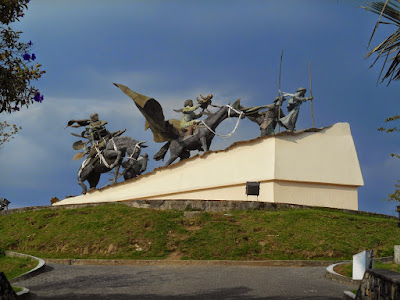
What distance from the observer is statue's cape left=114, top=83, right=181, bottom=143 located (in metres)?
28.0

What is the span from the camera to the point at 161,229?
60.3ft

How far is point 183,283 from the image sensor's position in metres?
11.9

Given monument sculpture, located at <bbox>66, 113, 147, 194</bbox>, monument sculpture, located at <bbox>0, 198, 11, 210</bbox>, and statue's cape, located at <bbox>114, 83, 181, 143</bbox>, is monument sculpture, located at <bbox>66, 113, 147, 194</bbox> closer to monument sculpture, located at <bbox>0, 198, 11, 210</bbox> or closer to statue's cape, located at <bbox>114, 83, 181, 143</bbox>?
statue's cape, located at <bbox>114, 83, 181, 143</bbox>

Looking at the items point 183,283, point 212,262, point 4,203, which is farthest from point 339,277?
point 4,203

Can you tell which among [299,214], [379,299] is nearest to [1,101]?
[379,299]

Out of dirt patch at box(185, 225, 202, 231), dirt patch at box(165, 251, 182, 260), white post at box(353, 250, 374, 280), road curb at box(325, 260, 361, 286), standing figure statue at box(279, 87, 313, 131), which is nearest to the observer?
white post at box(353, 250, 374, 280)

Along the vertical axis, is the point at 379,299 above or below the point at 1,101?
below

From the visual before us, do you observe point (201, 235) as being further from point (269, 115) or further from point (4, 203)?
point (4, 203)

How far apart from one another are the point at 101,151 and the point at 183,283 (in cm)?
1782

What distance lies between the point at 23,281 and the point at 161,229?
6103 mm

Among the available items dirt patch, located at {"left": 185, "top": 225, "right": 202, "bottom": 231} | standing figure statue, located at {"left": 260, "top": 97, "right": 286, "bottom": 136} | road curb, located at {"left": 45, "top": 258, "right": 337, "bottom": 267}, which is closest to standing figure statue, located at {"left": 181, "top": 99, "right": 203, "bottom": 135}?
standing figure statue, located at {"left": 260, "top": 97, "right": 286, "bottom": 136}

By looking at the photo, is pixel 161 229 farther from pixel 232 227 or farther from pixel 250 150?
pixel 250 150

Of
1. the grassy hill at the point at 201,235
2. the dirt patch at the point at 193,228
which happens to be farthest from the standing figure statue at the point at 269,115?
the dirt patch at the point at 193,228

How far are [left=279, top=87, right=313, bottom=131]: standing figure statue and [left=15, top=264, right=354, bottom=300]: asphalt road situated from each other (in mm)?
11314
